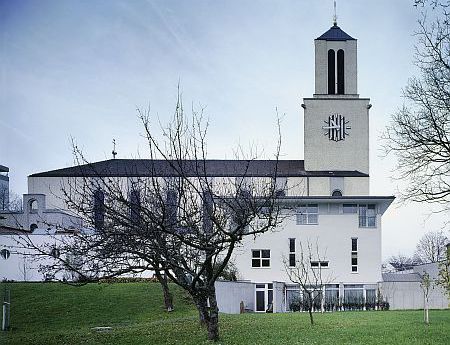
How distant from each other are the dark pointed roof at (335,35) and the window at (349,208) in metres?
17.2

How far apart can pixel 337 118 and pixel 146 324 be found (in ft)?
125

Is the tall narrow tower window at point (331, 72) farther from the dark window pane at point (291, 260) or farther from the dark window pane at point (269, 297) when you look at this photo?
the dark window pane at point (269, 297)

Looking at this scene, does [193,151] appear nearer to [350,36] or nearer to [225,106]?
[225,106]

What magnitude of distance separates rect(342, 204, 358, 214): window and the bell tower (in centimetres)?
1132

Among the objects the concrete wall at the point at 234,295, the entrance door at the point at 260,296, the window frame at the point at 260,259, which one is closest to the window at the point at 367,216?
the window frame at the point at 260,259

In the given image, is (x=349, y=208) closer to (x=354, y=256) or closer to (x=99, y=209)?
(x=354, y=256)

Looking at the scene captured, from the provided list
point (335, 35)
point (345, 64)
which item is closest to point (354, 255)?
point (345, 64)

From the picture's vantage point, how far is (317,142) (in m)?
60.4

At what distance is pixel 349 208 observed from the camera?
48.9 metres

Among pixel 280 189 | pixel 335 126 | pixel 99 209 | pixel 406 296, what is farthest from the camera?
pixel 335 126

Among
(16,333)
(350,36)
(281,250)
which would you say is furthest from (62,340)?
(350,36)

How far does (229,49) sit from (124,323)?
12.9 metres

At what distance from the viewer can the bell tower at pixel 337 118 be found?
6022 cm

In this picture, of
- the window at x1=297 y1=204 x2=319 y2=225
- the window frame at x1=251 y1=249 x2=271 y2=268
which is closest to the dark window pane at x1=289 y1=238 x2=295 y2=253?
the window at x1=297 y1=204 x2=319 y2=225
